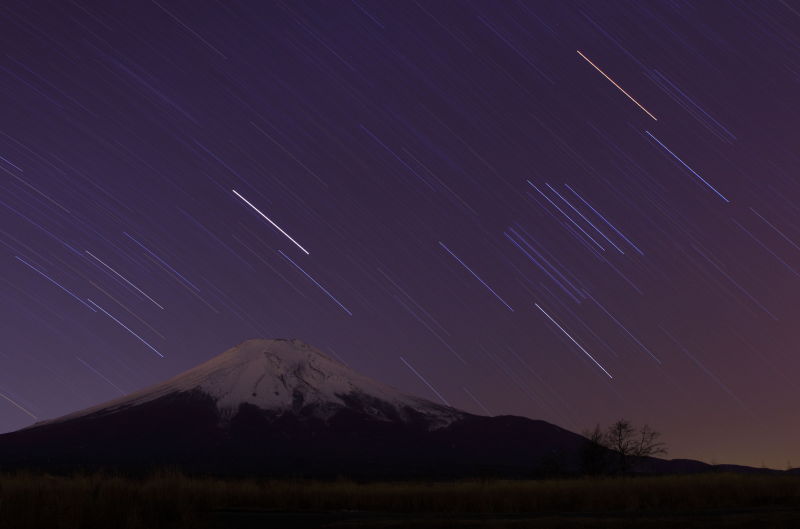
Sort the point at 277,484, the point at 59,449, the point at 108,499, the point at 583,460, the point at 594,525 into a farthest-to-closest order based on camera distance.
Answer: the point at 59,449
the point at 583,460
the point at 277,484
the point at 108,499
the point at 594,525

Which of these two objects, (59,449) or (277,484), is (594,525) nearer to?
(277,484)

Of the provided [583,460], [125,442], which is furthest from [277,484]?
[125,442]

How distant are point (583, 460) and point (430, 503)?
116 feet

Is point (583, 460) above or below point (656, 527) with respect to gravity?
above

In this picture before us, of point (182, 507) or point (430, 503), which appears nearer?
point (182, 507)

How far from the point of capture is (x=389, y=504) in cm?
2183

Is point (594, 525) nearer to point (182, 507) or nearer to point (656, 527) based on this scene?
point (656, 527)

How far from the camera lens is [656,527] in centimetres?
1516

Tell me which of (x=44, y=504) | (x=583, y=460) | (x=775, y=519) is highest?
(x=583, y=460)

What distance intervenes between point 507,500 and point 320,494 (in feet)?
17.9

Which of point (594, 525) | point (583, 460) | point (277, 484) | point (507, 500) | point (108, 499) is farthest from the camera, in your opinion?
point (583, 460)

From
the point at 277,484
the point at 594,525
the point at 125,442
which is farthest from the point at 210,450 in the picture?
the point at 594,525

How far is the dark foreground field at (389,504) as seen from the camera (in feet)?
50.8

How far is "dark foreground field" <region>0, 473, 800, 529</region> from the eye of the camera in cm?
1547
